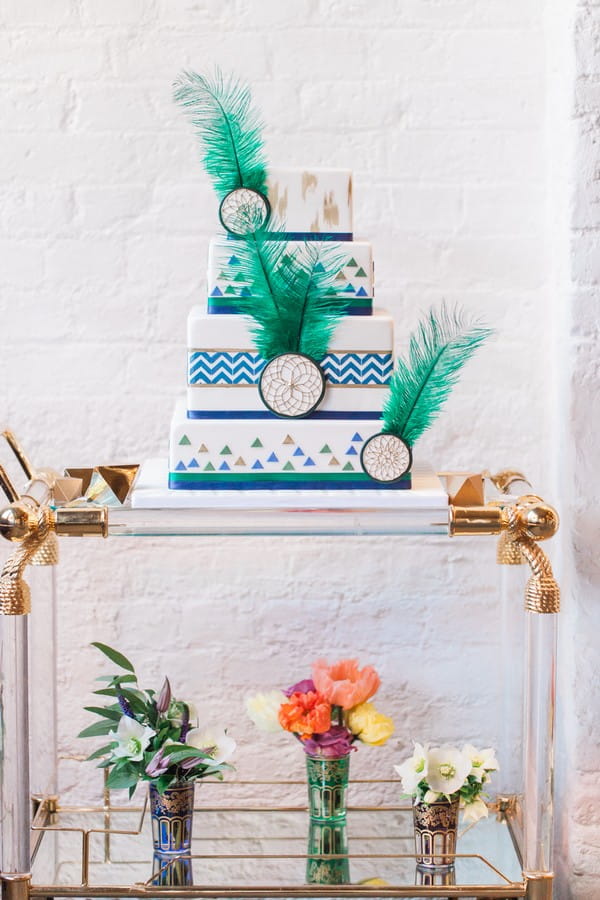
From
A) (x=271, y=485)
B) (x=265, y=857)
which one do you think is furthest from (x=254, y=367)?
(x=265, y=857)

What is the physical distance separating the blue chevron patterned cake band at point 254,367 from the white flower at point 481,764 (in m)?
0.49

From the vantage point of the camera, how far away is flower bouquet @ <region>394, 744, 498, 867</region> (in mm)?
1299

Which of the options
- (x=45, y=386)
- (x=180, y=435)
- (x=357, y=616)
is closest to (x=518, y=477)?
(x=357, y=616)

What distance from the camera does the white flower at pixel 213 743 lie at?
131 centimetres

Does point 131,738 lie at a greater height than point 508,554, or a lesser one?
lesser

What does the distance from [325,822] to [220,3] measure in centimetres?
111

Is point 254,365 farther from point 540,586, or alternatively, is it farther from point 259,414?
point 540,586

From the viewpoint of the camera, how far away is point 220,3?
4.92 feet

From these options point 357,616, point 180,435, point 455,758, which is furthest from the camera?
point 357,616

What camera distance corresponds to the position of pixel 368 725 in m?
1.36

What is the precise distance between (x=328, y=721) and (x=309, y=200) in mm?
626

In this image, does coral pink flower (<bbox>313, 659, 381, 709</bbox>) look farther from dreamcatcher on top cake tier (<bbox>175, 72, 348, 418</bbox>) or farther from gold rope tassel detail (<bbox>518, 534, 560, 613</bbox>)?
dreamcatcher on top cake tier (<bbox>175, 72, 348, 418</bbox>)

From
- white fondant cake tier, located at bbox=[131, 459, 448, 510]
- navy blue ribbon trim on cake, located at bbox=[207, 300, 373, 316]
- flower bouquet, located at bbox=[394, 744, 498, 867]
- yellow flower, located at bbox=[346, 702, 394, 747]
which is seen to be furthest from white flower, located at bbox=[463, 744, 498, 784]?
navy blue ribbon trim on cake, located at bbox=[207, 300, 373, 316]

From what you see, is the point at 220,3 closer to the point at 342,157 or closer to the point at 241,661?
the point at 342,157
